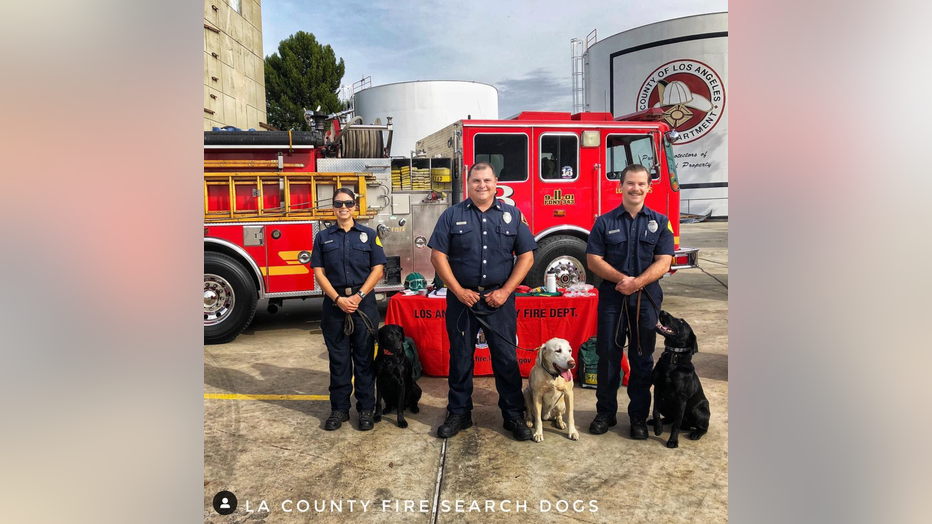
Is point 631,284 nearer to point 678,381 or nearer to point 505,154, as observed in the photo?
point 678,381

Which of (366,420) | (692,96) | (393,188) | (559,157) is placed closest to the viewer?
(366,420)

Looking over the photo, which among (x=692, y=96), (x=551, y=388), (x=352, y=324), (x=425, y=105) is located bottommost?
(x=551, y=388)

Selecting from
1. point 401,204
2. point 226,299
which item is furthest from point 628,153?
point 226,299

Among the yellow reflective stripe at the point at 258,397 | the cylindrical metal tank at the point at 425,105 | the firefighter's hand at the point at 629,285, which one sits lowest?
the yellow reflective stripe at the point at 258,397

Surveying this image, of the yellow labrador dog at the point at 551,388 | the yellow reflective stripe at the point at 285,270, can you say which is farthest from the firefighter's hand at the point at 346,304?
the yellow reflective stripe at the point at 285,270

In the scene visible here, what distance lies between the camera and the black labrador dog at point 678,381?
11.4 feet

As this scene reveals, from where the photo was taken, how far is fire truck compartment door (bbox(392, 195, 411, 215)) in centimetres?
683

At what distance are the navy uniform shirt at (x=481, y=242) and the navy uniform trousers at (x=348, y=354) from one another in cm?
78

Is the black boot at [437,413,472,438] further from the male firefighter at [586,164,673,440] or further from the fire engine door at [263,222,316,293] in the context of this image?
the fire engine door at [263,222,316,293]

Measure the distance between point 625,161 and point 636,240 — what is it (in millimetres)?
4024

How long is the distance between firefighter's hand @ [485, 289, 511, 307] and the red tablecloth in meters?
1.35

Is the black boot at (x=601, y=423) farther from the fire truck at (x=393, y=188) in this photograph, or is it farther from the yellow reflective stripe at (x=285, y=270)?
the yellow reflective stripe at (x=285, y=270)

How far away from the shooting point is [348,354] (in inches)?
158
